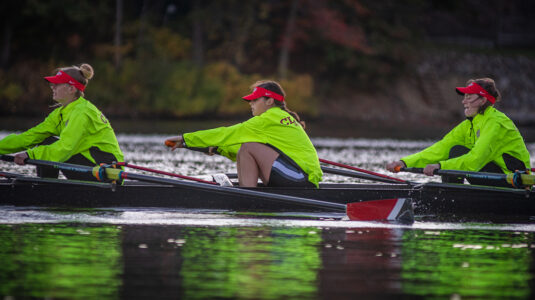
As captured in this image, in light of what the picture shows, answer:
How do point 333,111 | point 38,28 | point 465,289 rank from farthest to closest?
point 333,111
point 38,28
point 465,289

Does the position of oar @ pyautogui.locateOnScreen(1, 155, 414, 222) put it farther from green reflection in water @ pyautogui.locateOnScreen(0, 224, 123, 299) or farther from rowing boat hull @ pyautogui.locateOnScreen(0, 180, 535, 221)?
green reflection in water @ pyautogui.locateOnScreen(0, 224, 123, 299)

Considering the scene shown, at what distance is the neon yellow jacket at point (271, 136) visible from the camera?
10094 millimetres

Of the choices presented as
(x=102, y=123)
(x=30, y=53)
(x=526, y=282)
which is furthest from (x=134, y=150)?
(x=30, y=53)

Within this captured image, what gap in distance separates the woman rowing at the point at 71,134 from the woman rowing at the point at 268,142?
81 cm

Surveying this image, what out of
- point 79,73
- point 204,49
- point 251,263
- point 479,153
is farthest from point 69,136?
point 204,49

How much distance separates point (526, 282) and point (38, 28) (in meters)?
34.3

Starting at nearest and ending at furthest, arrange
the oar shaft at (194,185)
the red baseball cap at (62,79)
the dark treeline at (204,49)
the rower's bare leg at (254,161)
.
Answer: the oar shaft at (194,185)
the rower's bare leg at (254,161)
the red baseball cap at (62,79)
the dark treeline at (204,49)

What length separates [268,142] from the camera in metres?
10.1

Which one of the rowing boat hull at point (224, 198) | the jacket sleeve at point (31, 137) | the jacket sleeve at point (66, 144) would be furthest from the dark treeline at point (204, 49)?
the jacket sleeve at point (66, 144)

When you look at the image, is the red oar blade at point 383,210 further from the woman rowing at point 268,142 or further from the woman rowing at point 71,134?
the woman rowing at point 71,134

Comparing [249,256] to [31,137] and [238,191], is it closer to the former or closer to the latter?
[238,191]

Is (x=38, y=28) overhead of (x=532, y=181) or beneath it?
overhead

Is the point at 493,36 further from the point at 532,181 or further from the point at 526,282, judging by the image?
the point at 526,282

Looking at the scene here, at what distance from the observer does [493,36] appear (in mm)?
53375
